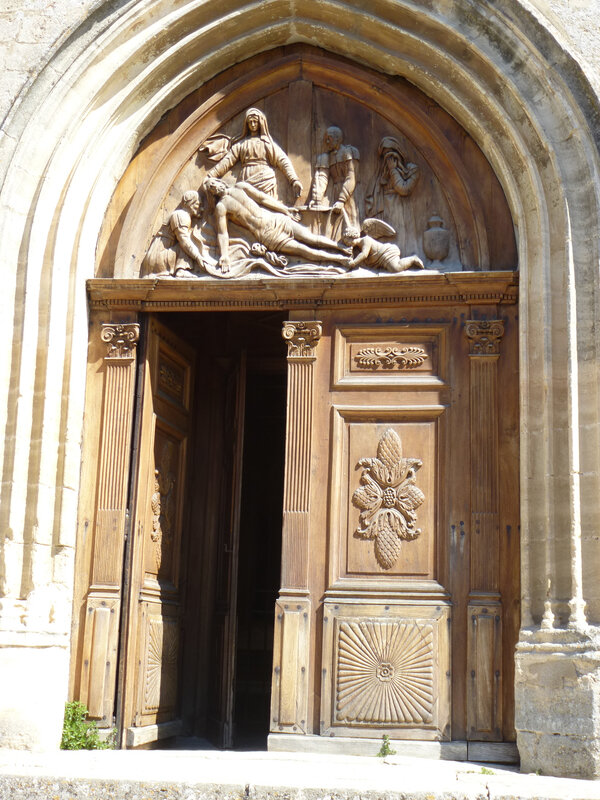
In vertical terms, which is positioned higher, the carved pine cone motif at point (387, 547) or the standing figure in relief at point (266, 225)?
the standing figure in relief at point (266, 225)

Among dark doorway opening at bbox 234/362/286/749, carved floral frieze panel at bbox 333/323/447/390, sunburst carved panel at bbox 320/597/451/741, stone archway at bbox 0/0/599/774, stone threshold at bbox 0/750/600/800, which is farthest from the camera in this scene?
dark doorway opening at bbox 234/362/286/749

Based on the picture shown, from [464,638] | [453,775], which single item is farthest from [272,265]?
[453,775]

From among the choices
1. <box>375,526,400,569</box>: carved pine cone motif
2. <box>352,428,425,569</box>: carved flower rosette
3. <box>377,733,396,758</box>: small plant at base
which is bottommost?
<box>377,733,396,758</box>: small plant at base

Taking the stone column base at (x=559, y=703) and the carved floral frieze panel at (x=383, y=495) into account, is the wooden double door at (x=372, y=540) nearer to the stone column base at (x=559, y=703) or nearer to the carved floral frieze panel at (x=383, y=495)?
the carved floral frieze panel at (x=383, y=495)

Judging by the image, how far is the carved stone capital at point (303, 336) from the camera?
6.41m

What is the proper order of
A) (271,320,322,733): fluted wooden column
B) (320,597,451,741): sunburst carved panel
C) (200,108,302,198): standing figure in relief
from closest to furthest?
(320,597,451,741): sunburst carved panel → (271,320,322,733): fluted wooden column → (200,108,302,198): standing figure in relief

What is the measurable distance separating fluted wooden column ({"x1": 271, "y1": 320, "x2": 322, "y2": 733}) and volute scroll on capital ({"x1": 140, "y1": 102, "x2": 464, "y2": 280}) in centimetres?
49

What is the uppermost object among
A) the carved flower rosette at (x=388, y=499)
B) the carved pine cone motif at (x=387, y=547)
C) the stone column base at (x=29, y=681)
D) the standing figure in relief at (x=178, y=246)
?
the standing figure in relief at (x=178, y=246)

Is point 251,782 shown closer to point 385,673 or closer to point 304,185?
point 385,673

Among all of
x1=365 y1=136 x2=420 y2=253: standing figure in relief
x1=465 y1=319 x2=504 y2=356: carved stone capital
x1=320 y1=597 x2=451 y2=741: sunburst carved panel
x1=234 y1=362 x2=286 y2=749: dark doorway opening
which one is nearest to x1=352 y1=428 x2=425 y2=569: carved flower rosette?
x1=320 y1=597 x2=451 y2=741: sunburst carved panel

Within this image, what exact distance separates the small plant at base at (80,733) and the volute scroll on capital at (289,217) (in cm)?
265

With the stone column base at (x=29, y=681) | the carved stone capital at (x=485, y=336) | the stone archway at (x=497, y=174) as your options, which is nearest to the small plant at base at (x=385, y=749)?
the stone archway at (x=497, y=174)

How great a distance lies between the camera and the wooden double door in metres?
5.84

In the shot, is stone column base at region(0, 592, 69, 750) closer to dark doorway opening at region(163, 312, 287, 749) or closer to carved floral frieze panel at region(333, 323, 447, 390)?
dark doorway opening at region(163, 312, 287, 749)
